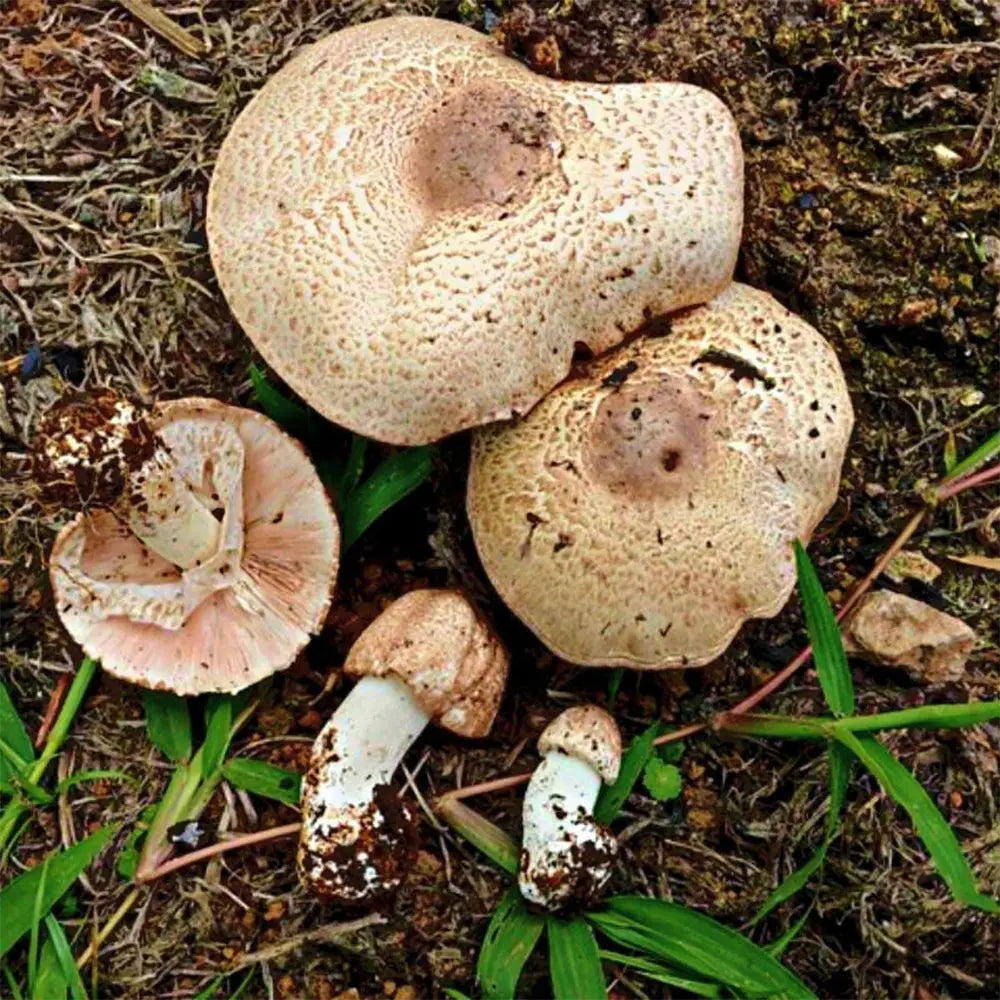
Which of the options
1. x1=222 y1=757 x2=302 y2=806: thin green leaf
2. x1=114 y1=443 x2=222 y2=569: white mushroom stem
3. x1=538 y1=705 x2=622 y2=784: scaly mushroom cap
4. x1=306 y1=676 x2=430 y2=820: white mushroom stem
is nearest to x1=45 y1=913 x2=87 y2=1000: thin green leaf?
x1=222 y1=757 x2=302 y2=806: thin green leaf

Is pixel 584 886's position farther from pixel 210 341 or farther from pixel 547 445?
pixel 210 341

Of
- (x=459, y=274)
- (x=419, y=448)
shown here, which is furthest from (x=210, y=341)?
(x=459, y=274)

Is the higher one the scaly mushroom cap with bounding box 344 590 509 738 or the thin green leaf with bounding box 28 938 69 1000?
the scaly mushroom cap with bounding box 344 590 509 738

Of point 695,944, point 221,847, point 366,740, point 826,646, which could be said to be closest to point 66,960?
point 221,847

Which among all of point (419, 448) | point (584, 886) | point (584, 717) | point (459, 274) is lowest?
point (584, 886)

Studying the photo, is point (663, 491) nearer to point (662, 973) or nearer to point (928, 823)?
point (928, 823)

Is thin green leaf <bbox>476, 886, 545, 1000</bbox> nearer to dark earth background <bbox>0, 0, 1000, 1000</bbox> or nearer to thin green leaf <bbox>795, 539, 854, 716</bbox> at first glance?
dark earth background <bbox>0, 0, 1000, 1000</bbox>
